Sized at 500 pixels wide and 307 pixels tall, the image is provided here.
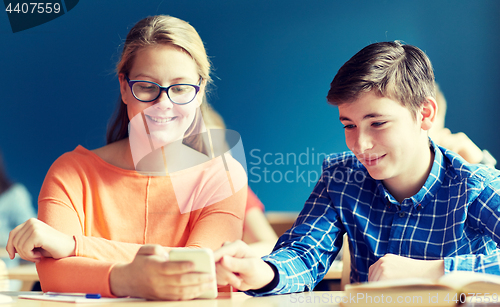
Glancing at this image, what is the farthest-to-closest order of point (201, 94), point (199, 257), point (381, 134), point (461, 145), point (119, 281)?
point (461, 145) → point (201, 94) → point (381, 134) → point (119, 281) → point (199, 257)

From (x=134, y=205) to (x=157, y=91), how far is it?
312mm

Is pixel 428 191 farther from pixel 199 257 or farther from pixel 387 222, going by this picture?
pixel 199 257

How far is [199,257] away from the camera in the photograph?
59 centimetres

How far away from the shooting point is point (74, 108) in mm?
1349

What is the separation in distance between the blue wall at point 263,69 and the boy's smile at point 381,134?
47 centimetres

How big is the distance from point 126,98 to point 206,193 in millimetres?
355

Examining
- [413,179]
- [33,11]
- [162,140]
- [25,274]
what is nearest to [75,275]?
[162,140]

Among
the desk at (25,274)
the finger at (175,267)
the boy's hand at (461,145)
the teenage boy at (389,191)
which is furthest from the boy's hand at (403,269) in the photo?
the desk at (25,274)

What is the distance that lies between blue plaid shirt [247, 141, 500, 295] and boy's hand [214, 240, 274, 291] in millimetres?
56

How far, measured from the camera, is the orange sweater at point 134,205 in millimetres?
925

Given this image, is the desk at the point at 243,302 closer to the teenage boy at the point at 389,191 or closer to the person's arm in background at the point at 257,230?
the teenage boy at the point at 389,191

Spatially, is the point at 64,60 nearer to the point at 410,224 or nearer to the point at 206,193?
the point at 206,193

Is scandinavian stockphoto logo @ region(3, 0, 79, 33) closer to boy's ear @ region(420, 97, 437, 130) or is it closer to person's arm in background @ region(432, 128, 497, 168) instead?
boy's ear @ region(420, 97, 437, 130)

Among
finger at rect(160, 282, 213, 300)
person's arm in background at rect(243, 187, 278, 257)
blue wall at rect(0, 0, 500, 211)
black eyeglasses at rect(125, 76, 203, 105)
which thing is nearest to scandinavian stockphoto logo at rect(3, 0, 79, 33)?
blue wall at rect(0, 0, 500, 211)
